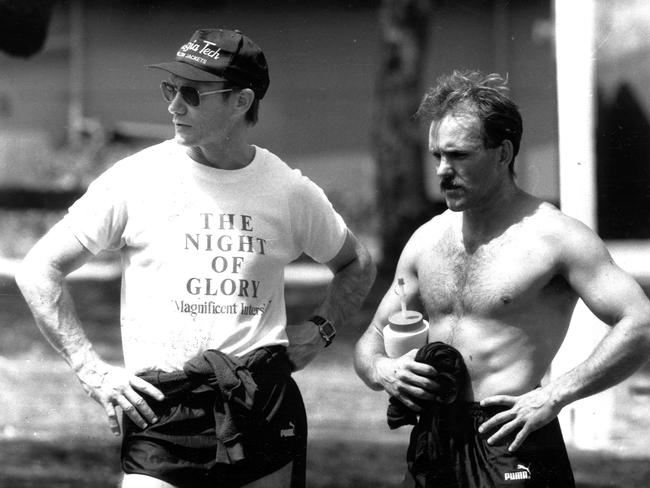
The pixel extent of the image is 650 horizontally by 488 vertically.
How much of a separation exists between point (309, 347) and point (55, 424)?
3.81 m

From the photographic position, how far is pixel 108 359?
929 cm

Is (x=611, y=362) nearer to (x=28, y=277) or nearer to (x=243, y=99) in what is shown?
(x=243, y=99)

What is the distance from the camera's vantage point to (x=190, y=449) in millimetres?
3502

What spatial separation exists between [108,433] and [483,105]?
4.25 meters

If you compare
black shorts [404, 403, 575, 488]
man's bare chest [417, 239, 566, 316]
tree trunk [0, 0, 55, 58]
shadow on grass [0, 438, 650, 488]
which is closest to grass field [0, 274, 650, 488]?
shadow on grass [0, 438, 650, 488]

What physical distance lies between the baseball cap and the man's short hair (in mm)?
532

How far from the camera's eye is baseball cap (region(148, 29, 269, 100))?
3.58 meters

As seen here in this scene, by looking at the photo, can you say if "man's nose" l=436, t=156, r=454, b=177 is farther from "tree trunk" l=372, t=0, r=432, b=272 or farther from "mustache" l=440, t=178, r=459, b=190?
"tree trunk" l=372, t=0, r=432, b=272

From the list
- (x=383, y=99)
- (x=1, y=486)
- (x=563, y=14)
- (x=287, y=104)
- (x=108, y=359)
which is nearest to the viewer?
(x=563, y=14)

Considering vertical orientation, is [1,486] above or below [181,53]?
below

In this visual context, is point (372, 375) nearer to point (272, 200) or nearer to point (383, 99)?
point (272, 200)

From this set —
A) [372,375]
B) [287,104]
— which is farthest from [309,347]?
[287,104]

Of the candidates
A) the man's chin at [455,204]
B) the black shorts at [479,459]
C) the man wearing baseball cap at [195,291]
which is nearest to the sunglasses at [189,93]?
the man wearing baseball cap at [195,291]

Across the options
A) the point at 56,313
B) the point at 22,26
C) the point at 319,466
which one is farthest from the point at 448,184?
the point at 22,26
